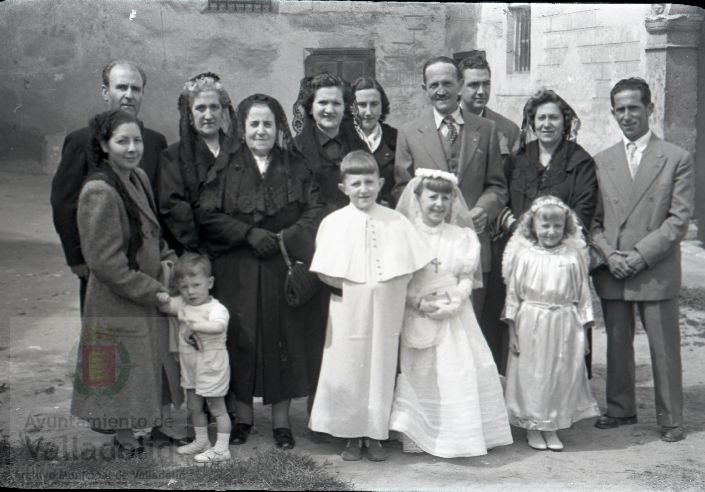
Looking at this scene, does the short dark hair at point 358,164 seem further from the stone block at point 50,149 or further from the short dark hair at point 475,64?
the stone block at point 50,149

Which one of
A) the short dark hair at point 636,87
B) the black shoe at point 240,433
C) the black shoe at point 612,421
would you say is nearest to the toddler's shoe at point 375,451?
the black shoe at point 240,433

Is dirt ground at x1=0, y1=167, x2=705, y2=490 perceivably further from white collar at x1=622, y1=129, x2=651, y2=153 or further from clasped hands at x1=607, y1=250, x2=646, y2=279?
white collar at x1=622, y1=129, x2=651, y2=153

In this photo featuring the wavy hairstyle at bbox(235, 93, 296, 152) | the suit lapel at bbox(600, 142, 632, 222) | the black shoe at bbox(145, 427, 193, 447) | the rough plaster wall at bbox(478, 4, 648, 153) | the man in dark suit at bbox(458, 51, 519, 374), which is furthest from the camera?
the rough plaster wall at bbox(478, 4, 648, 153)

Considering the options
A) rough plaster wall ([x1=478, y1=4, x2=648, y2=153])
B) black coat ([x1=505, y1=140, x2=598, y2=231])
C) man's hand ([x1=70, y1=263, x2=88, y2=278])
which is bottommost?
Answer: man's hand ([x1=70, y1=263, x2=88, y2=278])

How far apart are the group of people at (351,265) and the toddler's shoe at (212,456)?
14 millimetres

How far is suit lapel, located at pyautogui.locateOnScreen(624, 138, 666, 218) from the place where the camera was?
5.32 meters

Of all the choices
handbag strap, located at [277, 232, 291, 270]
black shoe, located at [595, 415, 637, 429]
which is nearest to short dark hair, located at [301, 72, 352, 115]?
handbag strap, located at [277, 232, 291, 270]

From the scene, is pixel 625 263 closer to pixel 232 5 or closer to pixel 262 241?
pixel 262 241

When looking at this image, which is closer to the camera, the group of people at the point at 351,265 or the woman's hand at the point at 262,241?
the group of people at the point at 351,265

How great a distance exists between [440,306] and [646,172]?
150 cm

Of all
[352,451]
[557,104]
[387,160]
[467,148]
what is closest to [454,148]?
[467,148]

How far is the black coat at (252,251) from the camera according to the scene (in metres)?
4.97

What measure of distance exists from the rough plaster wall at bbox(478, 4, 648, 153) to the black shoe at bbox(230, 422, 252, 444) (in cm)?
703

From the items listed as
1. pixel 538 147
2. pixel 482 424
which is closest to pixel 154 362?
pixel 482 424
